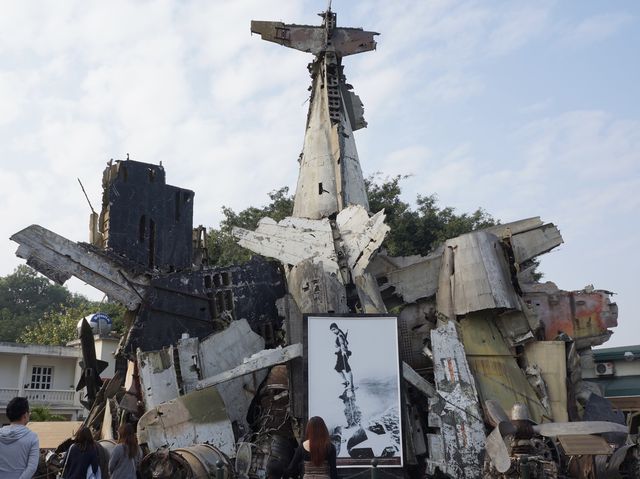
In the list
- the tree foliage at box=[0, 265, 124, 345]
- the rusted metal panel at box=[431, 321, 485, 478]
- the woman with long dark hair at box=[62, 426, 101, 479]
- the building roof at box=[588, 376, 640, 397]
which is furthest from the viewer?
the tree foliage at box=[0, 265, 124, 345]

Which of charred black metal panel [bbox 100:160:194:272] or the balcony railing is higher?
charred black metal panel [bbox 100:160:194:272]

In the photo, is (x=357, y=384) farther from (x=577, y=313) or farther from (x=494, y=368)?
(x=577, y=313)

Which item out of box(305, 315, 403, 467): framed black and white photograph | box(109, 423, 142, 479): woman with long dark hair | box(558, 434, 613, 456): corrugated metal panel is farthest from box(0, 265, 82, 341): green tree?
box(109, 423, 142, 479): woman with long dark hair

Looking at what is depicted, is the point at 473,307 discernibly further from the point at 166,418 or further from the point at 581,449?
the point at 166,418

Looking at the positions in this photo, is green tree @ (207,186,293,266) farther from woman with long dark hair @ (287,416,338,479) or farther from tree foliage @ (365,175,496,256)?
woman with long dark hair @ (287,416,338,479)

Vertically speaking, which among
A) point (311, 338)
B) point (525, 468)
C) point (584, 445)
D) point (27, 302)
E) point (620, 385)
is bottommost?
point (525, 468)

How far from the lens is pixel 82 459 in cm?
579

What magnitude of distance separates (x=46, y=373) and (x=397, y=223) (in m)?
19.1

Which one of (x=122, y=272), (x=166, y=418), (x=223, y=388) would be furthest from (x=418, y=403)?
(x=122, y=272)

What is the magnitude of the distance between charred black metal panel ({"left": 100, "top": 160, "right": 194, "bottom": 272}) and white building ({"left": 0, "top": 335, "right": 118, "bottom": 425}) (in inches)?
477

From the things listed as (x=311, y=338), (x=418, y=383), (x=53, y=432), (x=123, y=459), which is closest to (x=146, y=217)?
(x=53, y=432)

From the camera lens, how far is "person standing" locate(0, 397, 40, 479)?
201 inches

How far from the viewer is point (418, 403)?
1560cm

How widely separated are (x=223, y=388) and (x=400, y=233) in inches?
808
